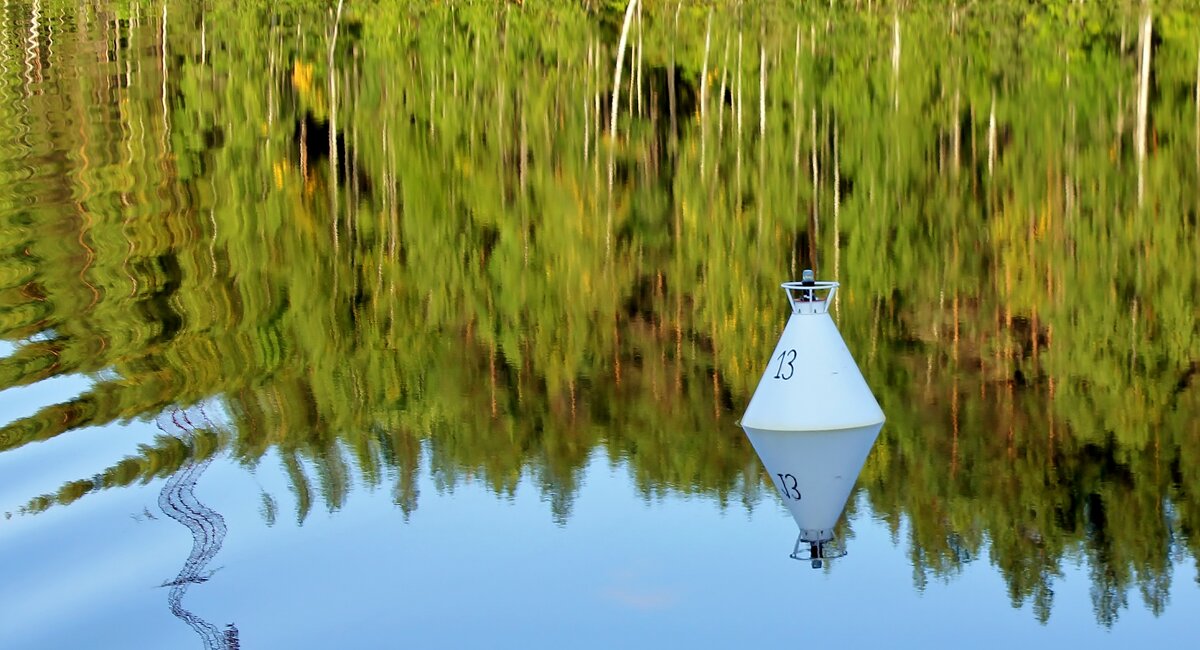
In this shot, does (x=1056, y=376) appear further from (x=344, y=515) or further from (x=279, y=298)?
(x=279, y=298)

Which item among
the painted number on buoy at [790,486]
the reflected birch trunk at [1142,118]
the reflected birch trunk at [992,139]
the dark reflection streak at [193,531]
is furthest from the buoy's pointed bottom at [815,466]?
the reflected birch trunk at [992,139]

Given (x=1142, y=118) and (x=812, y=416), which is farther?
(x=1142, y=118)

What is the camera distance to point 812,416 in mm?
9836

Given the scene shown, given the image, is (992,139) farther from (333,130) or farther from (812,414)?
(812,414)

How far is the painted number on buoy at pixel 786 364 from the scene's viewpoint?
31.4 ft

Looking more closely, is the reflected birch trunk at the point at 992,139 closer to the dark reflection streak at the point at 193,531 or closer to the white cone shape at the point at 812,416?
the white cone shape at the point at 812,416

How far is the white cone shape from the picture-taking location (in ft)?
30.7

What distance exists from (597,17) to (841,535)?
60747 mm

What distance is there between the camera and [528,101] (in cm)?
4556

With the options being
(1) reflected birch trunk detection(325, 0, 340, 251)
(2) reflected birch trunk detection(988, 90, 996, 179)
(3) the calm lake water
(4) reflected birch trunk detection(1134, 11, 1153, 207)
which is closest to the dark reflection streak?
(3) the calm lake water

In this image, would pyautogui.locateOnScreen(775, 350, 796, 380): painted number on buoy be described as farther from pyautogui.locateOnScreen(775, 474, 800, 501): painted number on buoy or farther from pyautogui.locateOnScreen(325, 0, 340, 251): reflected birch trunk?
pyautogui.locateOnScreen(325, 0, 340, 251): reflected birch trunk

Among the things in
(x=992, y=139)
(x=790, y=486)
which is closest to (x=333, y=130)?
(x=992, y=139)

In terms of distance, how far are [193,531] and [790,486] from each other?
2.95 metres

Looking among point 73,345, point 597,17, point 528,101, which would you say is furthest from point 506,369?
point 597,17
